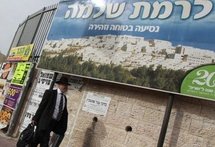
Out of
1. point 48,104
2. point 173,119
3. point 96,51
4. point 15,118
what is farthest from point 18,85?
point 173,119

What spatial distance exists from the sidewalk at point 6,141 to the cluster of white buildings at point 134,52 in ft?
8.90

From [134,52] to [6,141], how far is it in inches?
197

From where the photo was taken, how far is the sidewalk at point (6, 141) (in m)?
11.5

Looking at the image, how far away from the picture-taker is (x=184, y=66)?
8.14m

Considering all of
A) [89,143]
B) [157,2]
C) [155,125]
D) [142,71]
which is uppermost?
[157,2]

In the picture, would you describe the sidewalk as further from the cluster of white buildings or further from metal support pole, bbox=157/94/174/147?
metal support pole, bbox=157/94/174/147

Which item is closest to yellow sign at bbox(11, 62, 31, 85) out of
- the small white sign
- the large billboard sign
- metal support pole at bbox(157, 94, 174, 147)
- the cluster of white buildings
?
the large billboard sign

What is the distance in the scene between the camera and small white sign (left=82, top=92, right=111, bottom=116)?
990 centimetres

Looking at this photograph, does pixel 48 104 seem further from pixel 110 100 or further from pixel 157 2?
pixel 157 2

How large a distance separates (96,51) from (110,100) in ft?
4.01

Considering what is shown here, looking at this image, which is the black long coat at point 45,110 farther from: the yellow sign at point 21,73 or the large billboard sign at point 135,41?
the yellow sign at point 21,73

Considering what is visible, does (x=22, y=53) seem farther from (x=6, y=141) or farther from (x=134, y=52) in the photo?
(x=134, y=52)

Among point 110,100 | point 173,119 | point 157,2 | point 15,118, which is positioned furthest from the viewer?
point 15,118

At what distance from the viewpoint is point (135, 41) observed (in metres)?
9.36
